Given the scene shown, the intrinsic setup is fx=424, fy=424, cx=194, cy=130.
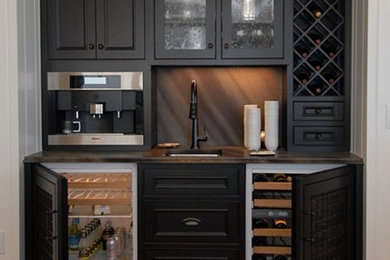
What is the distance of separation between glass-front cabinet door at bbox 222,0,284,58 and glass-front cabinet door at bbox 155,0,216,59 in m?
0.10

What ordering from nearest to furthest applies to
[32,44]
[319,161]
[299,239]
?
[299,239]
[319,161]
[32,44]

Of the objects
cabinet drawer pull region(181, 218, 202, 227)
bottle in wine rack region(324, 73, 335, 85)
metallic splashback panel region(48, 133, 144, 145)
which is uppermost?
bottle in wine rack region(324, 73, 335, 85)

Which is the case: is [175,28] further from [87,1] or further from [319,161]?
[319,161]

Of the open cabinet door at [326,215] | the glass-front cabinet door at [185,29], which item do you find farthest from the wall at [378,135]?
the glass-front cabinet door at [185,29]

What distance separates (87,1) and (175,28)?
605 millimetres

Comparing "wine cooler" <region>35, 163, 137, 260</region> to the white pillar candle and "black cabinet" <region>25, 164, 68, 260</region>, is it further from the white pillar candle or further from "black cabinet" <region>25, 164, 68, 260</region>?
the white pillar candle

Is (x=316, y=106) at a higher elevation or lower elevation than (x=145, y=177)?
higher

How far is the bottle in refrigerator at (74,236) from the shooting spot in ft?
9.39

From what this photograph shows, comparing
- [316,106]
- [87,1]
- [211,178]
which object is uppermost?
[87,1]

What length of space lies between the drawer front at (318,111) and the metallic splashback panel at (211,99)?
381 millimetres

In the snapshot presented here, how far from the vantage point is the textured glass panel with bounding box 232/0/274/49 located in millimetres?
2812

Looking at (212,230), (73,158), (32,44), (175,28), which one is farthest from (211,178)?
(32,44)

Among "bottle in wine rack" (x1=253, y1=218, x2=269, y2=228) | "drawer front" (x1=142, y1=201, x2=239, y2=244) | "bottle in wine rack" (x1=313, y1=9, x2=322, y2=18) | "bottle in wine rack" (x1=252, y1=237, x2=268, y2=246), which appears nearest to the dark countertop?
"drawer front" (x1=142, y1=201, x2=239, y2=244)

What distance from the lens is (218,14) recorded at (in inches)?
110
